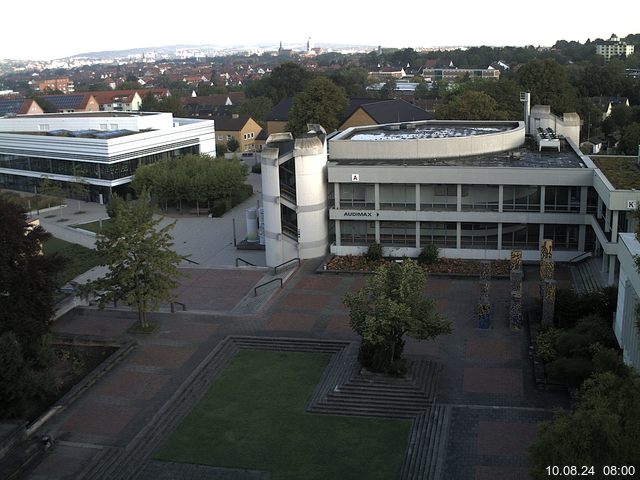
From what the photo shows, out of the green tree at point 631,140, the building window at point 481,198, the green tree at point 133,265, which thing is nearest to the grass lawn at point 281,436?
the green tree at point 133,265

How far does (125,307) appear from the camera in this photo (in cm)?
3291

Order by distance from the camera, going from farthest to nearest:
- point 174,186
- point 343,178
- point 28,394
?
point 174,186
point 343,178
point 28,394

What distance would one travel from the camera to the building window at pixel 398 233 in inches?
1502

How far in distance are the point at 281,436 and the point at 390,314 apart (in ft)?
17.0

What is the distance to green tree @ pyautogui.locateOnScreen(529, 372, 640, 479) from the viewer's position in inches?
490

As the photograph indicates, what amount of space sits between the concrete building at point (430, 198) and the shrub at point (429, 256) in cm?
97

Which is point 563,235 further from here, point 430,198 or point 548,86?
point 548,86

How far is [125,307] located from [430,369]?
1472cm

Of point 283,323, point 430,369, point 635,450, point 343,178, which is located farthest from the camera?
point 343,178

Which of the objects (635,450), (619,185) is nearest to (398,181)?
(619,185)

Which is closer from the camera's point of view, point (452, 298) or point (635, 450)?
point (635, 450)

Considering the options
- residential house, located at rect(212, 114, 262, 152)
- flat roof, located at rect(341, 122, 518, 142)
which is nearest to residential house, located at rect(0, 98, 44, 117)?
residential house, located at rect(212, 114, 262, 152)

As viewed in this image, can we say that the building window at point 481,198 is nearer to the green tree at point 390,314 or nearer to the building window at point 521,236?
the building window at point 521,236

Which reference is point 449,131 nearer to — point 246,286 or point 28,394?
point 246,286
